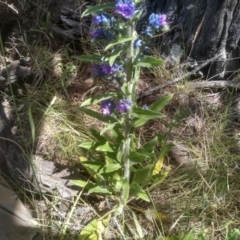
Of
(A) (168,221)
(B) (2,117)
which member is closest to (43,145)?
(B) (2,117)

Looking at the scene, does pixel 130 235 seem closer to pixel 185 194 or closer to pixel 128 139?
pixel 185 194

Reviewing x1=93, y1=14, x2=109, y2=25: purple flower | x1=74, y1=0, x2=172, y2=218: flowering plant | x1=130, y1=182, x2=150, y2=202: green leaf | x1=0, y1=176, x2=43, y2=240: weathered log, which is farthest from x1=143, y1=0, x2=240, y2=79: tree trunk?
x1=0, y1=176, x2=43, y2=240: weathered log

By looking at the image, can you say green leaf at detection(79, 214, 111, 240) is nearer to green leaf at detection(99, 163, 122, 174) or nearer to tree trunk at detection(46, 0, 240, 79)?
green leaf at detection(99, 163, 122, 174)

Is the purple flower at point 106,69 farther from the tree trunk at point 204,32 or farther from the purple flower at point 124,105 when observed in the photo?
the tree trunk at point 204,32

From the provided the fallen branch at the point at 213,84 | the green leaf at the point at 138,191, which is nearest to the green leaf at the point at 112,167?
the green leaf at the point at 138,191

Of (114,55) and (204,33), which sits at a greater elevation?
(114,55)

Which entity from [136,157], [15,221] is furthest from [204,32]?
[15,221]

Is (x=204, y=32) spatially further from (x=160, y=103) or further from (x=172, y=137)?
(x=160, y=103)
